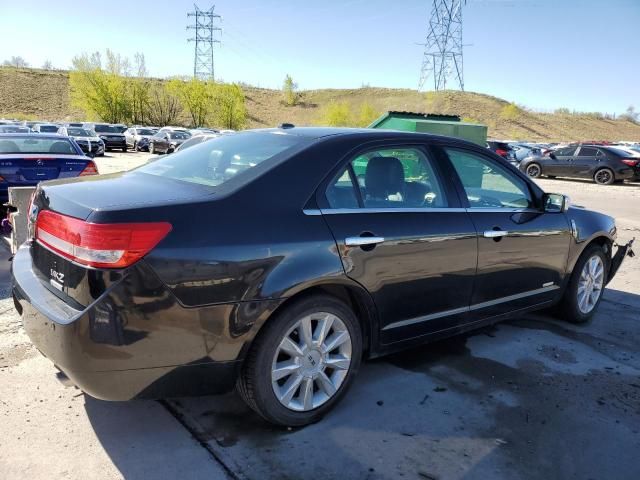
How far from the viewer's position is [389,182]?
11.0 feet

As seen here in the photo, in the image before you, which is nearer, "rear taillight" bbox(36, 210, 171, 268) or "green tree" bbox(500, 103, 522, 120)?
"rear taillight" bbox(36, 210, 171, 268)

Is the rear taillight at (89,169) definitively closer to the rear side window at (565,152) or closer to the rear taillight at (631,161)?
the rear taillight at (631,161)

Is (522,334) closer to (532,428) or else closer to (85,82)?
(532,428)

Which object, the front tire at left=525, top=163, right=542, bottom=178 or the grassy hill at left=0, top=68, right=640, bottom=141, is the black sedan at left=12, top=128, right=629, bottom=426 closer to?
the front tire at left=525, top=163, right=542, bottom=178

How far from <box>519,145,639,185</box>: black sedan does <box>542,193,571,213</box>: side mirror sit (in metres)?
19.3

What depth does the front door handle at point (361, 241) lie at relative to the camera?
2.84m

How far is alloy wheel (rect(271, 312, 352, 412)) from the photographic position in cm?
276

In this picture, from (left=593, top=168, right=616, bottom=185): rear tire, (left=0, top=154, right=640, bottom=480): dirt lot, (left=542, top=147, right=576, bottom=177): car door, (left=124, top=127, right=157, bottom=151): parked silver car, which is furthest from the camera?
(left=124, top=127, right=157, bottom=151): parked silver car

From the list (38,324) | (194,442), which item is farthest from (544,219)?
(38,324)

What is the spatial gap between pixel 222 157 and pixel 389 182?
1.06 m

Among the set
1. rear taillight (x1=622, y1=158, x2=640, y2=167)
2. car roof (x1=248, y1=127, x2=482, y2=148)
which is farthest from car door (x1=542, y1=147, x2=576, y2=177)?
car roof (x1=248, y1=127, x2=482, y2=148)

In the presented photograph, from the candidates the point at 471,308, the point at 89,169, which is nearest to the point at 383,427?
the point at 471,308

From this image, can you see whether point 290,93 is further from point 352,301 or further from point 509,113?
point 352,301

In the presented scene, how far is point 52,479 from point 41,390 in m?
0.94
